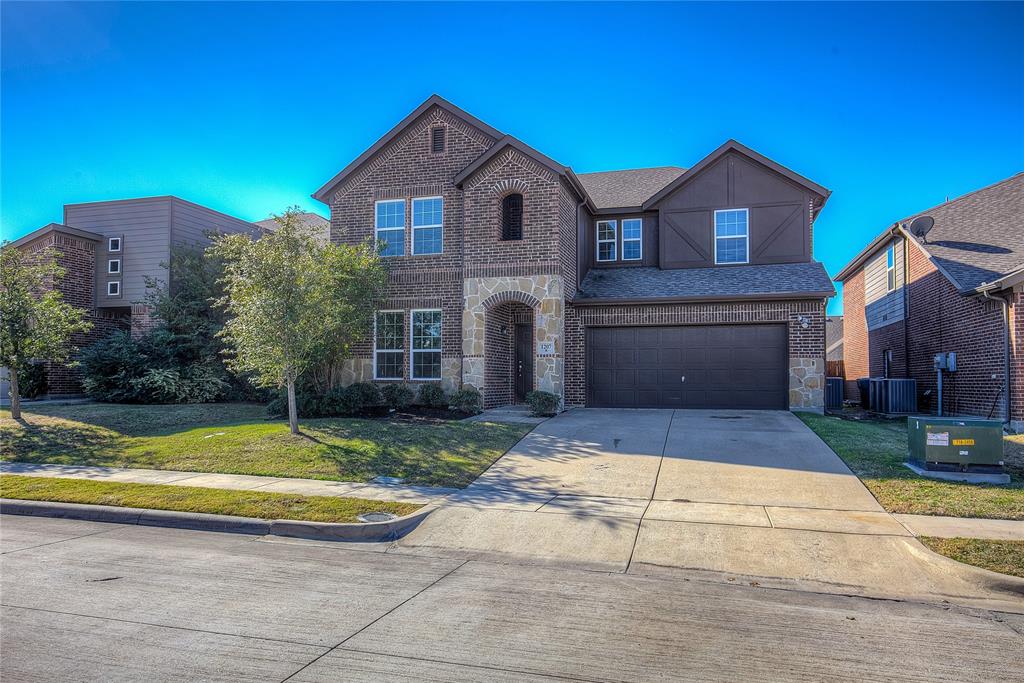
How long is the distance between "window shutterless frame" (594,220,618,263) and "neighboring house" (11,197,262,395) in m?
13.6

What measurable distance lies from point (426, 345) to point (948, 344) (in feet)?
45.5

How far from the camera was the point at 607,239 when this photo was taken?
21.6 m

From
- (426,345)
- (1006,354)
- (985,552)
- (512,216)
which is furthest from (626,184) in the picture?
(985,552)

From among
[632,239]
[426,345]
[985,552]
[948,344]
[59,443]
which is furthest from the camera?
[632,239]

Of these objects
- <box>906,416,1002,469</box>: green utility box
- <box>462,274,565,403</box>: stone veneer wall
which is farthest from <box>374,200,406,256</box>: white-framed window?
<box>906,416,1002,469</box>: green utility box

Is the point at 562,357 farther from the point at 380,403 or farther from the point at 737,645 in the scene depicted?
the point at 737,645

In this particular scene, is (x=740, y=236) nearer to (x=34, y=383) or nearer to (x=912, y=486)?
(x=912, y=486)

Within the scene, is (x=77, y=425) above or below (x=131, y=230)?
below

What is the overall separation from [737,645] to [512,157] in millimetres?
15087

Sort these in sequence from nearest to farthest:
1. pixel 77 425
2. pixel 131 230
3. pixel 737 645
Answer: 1. pixel 737 645
2. pixel 77 425
3. pixel 131 230

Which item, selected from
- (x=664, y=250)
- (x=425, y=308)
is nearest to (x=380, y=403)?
(x=425, y=308)

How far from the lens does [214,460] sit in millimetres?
11586

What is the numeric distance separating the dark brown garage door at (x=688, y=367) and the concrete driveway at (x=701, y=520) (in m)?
5.43

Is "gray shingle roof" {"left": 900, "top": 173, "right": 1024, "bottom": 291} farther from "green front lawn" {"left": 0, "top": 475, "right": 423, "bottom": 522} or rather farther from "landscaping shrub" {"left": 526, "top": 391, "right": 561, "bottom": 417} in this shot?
"green front lawn" {"left": 0, "top": 475, "right": 423, "bottom": 522}
